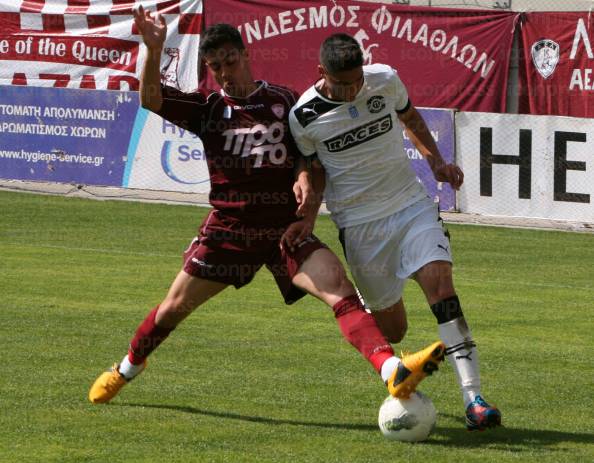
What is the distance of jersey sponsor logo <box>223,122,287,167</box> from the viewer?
7.49 meters

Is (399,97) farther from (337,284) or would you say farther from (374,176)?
(337,284)

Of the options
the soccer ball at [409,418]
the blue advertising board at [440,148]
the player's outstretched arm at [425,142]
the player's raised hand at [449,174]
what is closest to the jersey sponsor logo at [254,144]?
the player's outstretched arm at [425,142]

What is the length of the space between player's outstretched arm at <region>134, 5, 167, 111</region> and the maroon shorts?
0.80 m

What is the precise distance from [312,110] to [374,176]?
513 mm

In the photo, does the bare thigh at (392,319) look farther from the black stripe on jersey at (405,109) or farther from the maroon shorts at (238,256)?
the black stripe on jersey at (405,109)

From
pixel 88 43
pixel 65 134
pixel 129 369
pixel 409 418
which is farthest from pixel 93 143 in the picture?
pixel 409 418

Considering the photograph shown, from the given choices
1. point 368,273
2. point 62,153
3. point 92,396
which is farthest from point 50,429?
point 62,153

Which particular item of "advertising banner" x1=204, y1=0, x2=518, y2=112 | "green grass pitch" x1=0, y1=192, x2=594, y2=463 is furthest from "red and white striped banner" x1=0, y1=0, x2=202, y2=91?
"green grass pitch" x1=0, y1=192, x2=594, y2=463

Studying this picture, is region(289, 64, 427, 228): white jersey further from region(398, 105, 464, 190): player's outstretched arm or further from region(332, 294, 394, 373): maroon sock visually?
region(332, 294, 394, 373): maroon sock

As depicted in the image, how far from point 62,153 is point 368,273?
13995 millimetres

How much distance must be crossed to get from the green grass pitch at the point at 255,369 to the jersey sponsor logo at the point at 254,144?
4.77 feet

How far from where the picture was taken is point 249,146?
24.6 feet

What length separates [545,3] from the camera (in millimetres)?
21609

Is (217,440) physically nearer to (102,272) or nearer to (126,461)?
(126,461)
